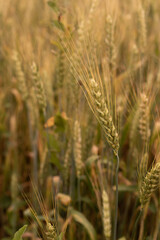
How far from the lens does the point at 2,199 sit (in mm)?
1469

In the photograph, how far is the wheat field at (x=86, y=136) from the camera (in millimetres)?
775

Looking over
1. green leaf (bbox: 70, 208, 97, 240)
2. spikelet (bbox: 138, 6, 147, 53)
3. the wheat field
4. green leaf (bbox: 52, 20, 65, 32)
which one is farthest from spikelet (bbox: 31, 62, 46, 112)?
spikelet (bbox: 138, 6, 147, 53)

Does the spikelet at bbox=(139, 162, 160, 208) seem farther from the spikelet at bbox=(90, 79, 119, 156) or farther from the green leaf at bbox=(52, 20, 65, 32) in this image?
the green leaf at bbox=(52, 20, 65, 32)

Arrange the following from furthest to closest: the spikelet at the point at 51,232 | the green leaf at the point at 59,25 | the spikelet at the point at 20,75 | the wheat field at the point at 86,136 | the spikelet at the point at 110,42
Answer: the spikelet at the point at 20,75
the spikelet at the point at 110,42
the green leaf at the point at 59,25
the wheat field at the point at 86,136
the spikelet at the point at 51,232

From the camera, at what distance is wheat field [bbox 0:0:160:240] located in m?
0.78

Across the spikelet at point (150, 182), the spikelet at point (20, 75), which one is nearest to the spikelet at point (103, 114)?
the spikelet at point (150, 182)

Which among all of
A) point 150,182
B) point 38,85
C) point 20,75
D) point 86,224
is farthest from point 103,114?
point 20,75

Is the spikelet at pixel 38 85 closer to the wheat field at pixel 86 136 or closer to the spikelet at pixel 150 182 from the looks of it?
the wheat field at pixel 86 136

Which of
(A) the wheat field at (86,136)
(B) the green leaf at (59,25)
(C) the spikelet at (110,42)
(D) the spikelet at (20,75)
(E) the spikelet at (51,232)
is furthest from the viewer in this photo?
(D) the spikelet at (20,75)

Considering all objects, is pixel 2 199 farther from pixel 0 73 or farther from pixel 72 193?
pixel 0 73

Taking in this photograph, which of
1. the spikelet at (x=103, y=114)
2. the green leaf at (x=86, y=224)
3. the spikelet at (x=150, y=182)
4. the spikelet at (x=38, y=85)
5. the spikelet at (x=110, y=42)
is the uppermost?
the spikelet at (x=110, y=42)

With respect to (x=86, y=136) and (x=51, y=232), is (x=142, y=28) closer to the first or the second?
(x=86, y=136)

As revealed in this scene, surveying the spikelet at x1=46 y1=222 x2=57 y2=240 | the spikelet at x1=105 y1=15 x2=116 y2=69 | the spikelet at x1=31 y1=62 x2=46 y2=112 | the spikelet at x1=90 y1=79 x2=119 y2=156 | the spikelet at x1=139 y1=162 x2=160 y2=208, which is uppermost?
the spikelet at x1=105 y1=15 x2=116 y2=69

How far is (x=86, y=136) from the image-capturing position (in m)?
1.10
